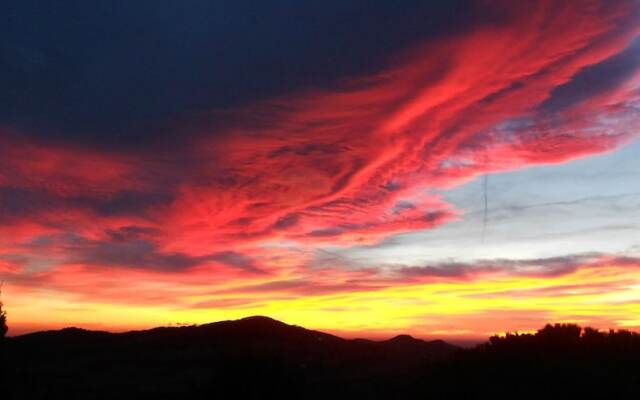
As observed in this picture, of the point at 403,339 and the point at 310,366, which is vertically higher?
the point at 403,339

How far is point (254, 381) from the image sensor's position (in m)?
24.6

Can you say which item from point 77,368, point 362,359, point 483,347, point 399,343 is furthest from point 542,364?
point 77,368

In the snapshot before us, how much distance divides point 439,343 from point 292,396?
93.3ft

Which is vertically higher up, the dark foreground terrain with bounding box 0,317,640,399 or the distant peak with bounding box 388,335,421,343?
the distant peak with bounding box 388,335,421,343

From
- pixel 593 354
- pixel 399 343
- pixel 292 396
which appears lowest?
pixel 292 396

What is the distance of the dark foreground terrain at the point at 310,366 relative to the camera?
71.1ft

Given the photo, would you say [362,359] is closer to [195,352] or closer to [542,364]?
[195,352]

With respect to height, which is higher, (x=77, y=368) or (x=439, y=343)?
(x=439, y=343)

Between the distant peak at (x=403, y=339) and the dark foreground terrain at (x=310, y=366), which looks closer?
the dark foreground terrain at (x=310, y=366)

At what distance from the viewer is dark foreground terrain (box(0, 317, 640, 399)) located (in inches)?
853

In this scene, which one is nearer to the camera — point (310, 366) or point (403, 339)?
point (310, 366)

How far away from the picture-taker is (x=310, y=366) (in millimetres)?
36938

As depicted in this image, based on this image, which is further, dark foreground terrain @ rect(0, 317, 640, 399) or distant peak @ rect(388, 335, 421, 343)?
distant peak @ rect(388, 335, 421, 343)

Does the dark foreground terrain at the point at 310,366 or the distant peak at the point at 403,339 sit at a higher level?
the distant peak at the point at 403,339
